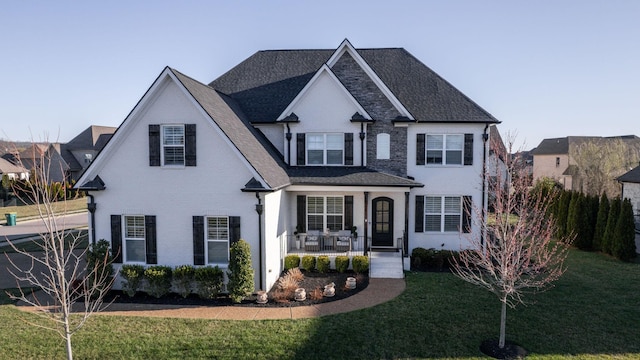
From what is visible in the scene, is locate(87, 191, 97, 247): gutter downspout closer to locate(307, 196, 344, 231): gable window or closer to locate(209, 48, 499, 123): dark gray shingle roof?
locate(209, 48, 499, 123): dark gray shingle roof

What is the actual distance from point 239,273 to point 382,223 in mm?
7773

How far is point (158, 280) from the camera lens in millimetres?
12805

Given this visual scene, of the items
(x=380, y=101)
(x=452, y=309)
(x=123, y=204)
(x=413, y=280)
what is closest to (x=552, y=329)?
(x=452, y=309)

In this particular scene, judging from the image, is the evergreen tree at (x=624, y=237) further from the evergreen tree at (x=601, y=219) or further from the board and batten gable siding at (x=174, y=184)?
the board and batten gable siding at (x=174, y=184)

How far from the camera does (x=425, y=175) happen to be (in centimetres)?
1752

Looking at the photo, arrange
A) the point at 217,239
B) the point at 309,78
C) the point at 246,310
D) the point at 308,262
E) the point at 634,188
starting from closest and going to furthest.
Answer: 1. the point at 246,310
2. the point at 217,239
3. the point at 308,262
4. the point at 309,78
5. the point at 634,188

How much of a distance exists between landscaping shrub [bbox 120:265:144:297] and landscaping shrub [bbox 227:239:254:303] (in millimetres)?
3292

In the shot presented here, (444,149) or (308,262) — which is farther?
(444,149)

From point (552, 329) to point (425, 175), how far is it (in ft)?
28.3

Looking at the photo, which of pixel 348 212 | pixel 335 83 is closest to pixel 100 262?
pixel 348 212

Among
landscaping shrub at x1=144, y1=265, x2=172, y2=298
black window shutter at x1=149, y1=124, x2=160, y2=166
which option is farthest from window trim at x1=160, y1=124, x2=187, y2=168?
landscaping shrub at x1=144, y1=265, x2=172, y2=298

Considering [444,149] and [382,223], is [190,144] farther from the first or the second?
[444,149]

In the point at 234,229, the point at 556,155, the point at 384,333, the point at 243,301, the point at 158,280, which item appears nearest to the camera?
the point at 384,333

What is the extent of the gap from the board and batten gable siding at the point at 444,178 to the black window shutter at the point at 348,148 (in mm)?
2675
